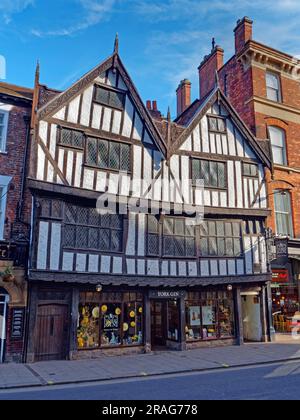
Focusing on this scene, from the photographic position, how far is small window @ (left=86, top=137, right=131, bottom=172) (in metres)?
13.5

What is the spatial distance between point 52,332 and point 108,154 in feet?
21.9

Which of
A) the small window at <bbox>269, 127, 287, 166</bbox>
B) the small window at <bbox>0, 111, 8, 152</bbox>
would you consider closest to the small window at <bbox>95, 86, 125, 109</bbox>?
the small window at <bbox>0, 111, 8, 152</bbox>

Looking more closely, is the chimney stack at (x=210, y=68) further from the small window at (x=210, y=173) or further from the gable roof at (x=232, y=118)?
the small window at (x=210, y=173)

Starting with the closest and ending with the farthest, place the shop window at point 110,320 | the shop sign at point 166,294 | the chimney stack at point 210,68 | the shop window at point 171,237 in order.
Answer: the shop window at point 110,320
the shop sign at point 166,294
the shop window at point 171,237
the chimney stack at point 210,68

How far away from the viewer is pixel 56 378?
30.9 ft

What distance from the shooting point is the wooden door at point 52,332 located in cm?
1201

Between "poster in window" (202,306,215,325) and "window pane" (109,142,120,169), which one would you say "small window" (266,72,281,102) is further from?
"poster in window" (202,306,215,325)

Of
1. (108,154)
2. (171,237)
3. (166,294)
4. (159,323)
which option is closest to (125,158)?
(108,154)

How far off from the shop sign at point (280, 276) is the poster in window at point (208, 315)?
12.8 ft

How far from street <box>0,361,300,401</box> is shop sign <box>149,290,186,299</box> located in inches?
175

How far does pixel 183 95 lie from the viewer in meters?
23.5

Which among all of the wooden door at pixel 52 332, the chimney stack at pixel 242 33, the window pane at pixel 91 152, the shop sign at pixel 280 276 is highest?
the chimney stack at pixel 242 33

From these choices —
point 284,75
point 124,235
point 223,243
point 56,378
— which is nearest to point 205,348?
point 223,243

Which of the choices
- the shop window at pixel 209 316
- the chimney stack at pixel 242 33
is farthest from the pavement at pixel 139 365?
the chimney stack at pixel 242 33
